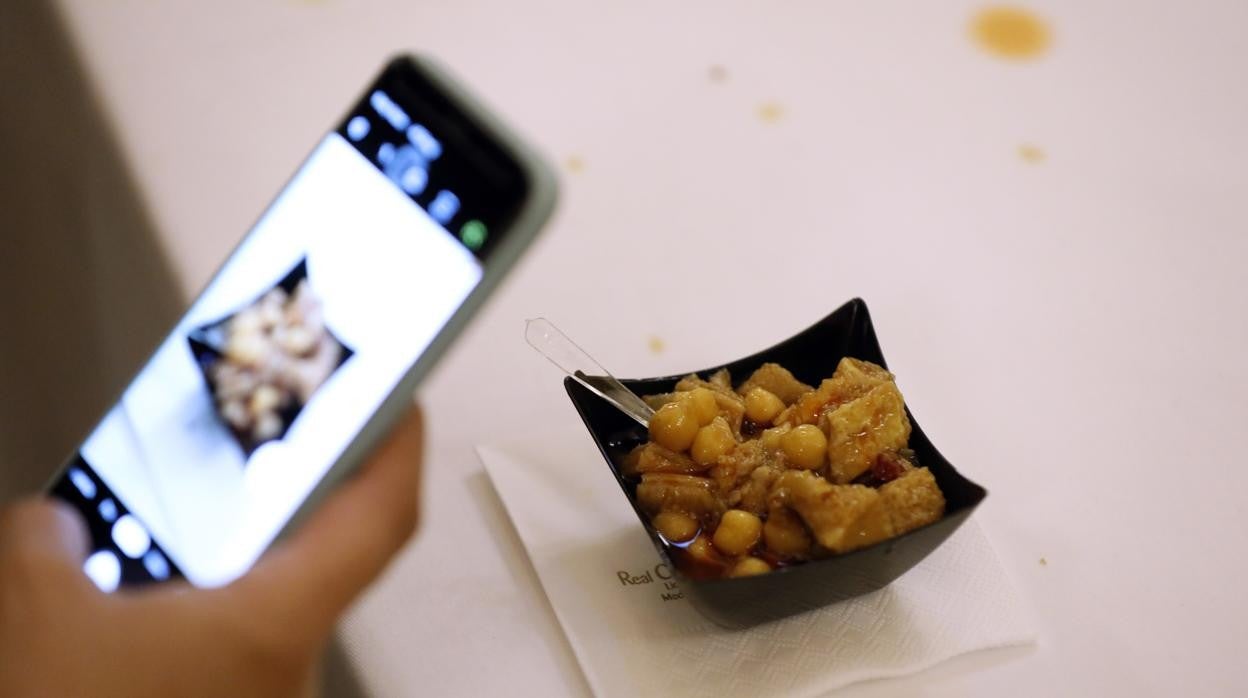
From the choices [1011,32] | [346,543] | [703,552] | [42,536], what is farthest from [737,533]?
[1011,32]

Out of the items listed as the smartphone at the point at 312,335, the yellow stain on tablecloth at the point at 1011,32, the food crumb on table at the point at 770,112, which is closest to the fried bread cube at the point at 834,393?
the smartphone at the point at 312,335

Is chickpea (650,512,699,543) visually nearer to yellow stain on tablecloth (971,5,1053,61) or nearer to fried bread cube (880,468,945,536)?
fried bread cube (880,468,945,536)

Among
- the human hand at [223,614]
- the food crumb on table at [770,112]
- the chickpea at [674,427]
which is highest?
the food crumb on table at [770,112]

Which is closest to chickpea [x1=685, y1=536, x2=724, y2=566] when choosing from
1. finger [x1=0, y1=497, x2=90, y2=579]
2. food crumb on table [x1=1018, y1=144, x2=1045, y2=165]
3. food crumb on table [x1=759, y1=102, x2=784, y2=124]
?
finger [x1=0, y1=497, x2=90, y2=579]

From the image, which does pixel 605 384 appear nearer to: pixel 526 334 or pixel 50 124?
pixel 526 334

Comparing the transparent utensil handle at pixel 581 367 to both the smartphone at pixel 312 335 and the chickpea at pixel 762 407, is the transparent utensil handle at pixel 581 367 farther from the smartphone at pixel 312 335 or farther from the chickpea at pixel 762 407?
the smartphone at pixel 312 335

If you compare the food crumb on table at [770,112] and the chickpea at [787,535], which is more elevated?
the food crumb on table at [770,112]
